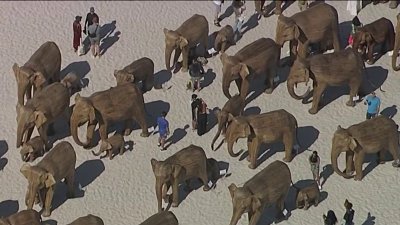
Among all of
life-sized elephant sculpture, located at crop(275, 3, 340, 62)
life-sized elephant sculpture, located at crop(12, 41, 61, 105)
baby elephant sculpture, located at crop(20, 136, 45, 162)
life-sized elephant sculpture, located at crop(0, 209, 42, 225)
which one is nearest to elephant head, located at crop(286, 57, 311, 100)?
life-sized elephant sculpture, located at crop(275, 3, 340, 62)

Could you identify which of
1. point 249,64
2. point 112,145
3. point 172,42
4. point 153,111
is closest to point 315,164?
point 249,64

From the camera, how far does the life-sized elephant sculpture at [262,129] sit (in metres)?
29.3

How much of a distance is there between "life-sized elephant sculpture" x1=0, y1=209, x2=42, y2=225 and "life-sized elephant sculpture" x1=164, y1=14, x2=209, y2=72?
7484mm

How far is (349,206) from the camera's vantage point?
2747cm

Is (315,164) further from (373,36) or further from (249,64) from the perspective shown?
(373,36)

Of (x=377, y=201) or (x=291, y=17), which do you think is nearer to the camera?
(x=377, y=201)

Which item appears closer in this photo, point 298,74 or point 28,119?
point 28,119

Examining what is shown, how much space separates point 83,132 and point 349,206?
7990mm

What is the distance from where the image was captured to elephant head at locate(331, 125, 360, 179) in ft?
94.1

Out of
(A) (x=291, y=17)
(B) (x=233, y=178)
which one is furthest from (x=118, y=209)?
(A) (x=291, y=17)

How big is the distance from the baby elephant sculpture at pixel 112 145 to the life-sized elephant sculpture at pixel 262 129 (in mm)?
2810

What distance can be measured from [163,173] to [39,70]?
5813mm

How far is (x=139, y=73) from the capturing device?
1262 inches

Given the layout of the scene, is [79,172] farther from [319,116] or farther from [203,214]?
[319,116]
